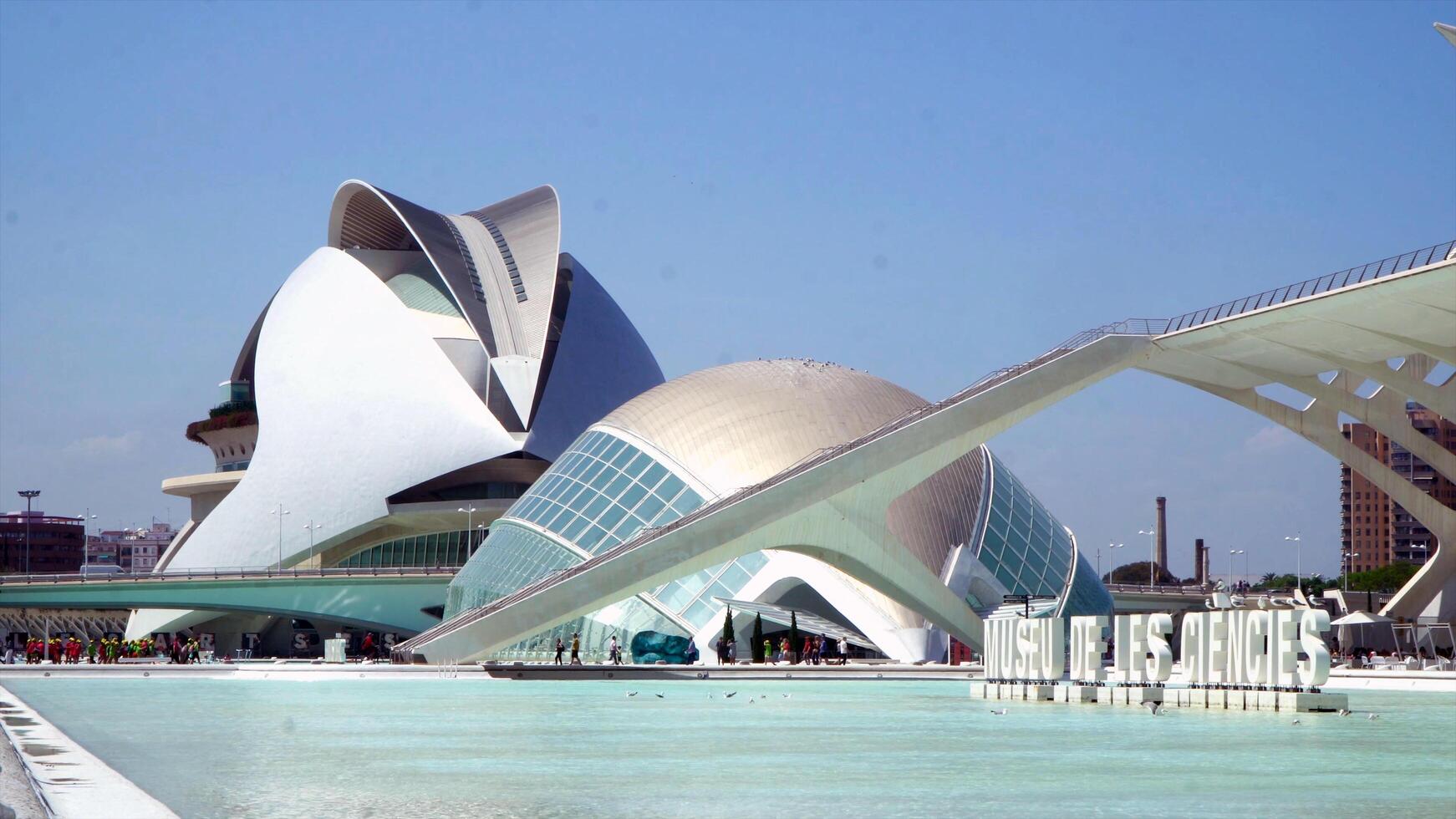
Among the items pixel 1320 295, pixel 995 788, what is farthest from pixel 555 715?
pixel 1320 295

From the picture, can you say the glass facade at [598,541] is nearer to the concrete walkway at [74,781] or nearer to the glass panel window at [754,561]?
the glass panel window at [754,561]

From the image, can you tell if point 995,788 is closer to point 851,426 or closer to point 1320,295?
point 1320,295

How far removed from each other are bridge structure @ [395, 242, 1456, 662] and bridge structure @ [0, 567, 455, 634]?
26377 millimetres

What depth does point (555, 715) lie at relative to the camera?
20859 millimetres

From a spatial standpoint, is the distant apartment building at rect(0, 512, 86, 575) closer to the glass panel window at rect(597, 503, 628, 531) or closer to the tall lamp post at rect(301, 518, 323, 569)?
the tall lamp post at rect(301, 518, 323, 569)

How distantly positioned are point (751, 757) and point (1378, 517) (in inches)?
6143

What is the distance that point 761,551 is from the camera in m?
41.9

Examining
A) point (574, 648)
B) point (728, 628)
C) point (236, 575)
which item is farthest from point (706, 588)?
point (236, 575)

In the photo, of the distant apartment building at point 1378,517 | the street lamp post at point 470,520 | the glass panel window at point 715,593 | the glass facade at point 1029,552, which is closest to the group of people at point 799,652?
the glass panel window at point 715,593

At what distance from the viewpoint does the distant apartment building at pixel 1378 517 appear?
150 meters

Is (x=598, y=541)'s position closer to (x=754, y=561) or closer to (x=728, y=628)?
(x=754, y=561)

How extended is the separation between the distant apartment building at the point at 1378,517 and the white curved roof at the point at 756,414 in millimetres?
111928

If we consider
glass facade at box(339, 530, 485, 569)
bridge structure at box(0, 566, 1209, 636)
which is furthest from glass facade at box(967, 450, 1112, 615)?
glass facade at box(339, 530, 485, 569)

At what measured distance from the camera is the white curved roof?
45281mm
